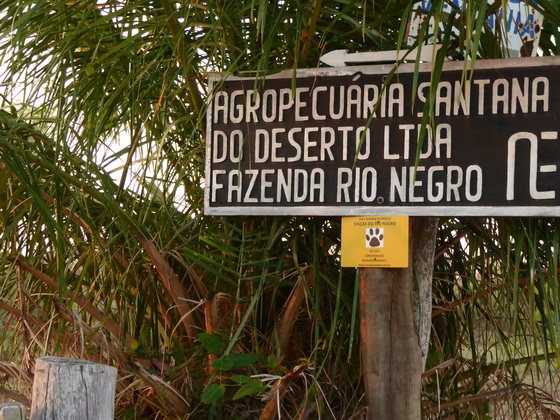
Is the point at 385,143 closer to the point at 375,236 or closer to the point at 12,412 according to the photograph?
the point at 375,236

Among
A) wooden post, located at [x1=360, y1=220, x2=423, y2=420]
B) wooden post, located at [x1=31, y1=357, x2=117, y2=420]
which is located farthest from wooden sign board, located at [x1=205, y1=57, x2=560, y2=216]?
wooden post, located at [x1=31, y1=357, x2=117, y2=420]

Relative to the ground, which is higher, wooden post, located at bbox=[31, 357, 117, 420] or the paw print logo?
the paw print logo

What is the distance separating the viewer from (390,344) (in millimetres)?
2104

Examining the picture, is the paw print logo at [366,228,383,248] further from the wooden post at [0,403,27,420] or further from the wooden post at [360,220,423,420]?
the wooden post at [0,403,27,420]

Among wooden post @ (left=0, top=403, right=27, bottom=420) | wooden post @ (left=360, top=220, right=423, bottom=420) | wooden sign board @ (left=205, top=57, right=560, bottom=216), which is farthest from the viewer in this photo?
wooden post @ (left=360, top=220, right=423, bottom=420)

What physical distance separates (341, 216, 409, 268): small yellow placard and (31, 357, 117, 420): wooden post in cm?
74

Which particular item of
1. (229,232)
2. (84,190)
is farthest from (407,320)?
(84,190)

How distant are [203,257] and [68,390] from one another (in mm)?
748

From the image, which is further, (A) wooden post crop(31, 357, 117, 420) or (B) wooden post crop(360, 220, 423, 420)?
(B) wooden post crop(360, 220, 423, 420)

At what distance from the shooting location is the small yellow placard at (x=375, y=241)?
6.66 ft

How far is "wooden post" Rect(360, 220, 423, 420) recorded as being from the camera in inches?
82.2

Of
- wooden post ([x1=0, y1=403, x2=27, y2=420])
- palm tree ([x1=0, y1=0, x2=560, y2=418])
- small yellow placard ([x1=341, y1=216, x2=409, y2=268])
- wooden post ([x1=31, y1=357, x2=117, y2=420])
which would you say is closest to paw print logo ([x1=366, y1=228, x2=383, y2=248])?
small yellow placard ([x1=341, y1=216, x2=409, y2=268])

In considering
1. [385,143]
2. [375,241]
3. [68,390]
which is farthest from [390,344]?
[68,390]

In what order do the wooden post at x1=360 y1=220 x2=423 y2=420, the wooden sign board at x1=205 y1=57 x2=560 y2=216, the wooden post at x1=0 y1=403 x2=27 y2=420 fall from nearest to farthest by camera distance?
1. the wooden post at x1=0 y1=403 x2=27 y2=420
2. the wooden sign board at x1=205 y1=57 x2=560 y2=216
3. the wooden post at x1=360 y1=220 x2=423 y2=420
